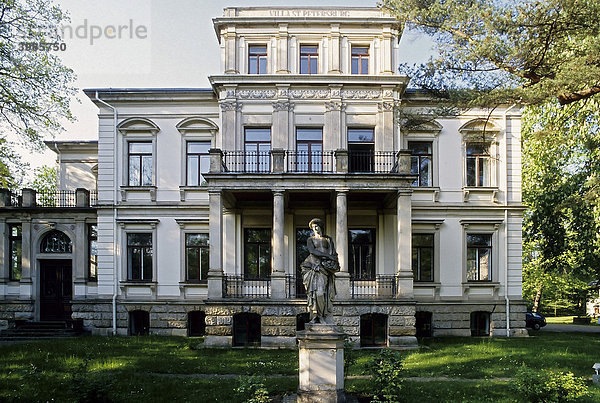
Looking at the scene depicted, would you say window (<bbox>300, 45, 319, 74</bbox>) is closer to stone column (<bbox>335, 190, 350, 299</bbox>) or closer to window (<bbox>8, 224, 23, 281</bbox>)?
stone column (<bbox>335, 190, 350, 299</bbox>)

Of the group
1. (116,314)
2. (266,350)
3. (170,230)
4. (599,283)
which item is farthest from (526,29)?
(599,283)

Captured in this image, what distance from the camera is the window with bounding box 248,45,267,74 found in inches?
749

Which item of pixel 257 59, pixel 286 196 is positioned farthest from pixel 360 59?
pixel 286 196

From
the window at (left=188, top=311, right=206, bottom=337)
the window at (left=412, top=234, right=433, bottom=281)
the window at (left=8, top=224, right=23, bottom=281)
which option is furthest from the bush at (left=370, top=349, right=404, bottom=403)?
the window at (left=8, top=224, right=23, bottom=281)

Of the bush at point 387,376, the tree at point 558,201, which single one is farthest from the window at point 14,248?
the tree at point 558,201

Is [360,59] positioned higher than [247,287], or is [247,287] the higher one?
[360,59]

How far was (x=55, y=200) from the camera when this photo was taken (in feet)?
71.9

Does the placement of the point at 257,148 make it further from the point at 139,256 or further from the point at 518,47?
the point at 518,47

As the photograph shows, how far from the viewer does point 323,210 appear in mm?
18922

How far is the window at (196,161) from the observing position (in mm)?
19750

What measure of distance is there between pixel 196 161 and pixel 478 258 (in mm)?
12788

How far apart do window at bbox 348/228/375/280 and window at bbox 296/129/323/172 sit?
10.5ft

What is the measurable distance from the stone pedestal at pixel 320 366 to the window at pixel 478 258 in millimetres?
12685

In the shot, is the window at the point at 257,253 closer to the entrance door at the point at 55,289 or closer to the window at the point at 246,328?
the window at the point at 246,328
